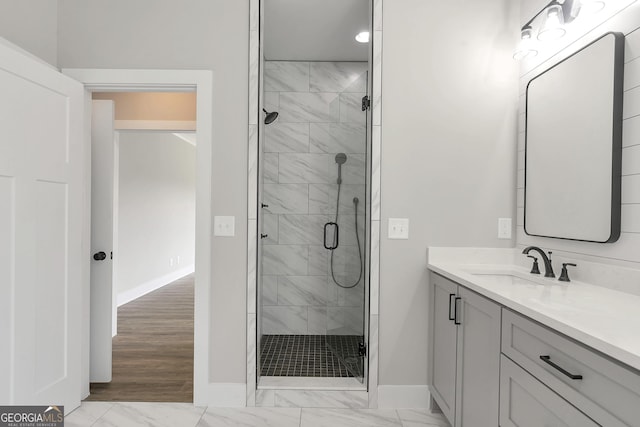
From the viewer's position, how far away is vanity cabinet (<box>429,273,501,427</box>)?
156 cm

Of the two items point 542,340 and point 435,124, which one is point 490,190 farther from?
point 542,340

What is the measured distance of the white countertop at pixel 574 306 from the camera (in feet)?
3.09

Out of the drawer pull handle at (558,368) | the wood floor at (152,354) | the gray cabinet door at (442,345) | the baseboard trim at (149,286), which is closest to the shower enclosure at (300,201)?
the wood floor at (152,354)

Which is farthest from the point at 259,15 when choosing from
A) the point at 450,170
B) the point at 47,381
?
the point at 47,381

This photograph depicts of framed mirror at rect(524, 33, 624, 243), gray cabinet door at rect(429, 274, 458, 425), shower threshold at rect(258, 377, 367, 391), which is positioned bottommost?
shower threshold at rect(258, 377, 367, 391)

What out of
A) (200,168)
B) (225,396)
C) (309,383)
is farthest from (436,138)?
(225,396)

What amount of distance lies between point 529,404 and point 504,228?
1.32 m

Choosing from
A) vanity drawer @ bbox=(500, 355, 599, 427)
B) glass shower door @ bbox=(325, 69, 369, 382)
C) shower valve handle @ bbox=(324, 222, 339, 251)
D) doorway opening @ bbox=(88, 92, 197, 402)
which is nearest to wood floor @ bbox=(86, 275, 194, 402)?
doorway opening @ bbox=(88, 92, 197, 402)

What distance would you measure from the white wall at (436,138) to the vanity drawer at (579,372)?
40.0 inches

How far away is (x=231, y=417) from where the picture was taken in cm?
226

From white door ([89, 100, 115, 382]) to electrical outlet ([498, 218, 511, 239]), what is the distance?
2.64 m

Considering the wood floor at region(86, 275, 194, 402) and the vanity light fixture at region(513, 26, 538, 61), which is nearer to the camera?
the vanity light fixture at region(513, 26, 538, 61)

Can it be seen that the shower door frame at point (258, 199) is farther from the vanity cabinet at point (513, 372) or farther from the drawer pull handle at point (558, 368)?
the drawer pull handle at point (558, 368)

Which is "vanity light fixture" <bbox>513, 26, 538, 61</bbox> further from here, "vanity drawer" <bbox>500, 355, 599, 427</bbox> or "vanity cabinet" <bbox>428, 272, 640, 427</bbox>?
"vanity drawer" <bbox>500, 355, 599, 427</bbox>
